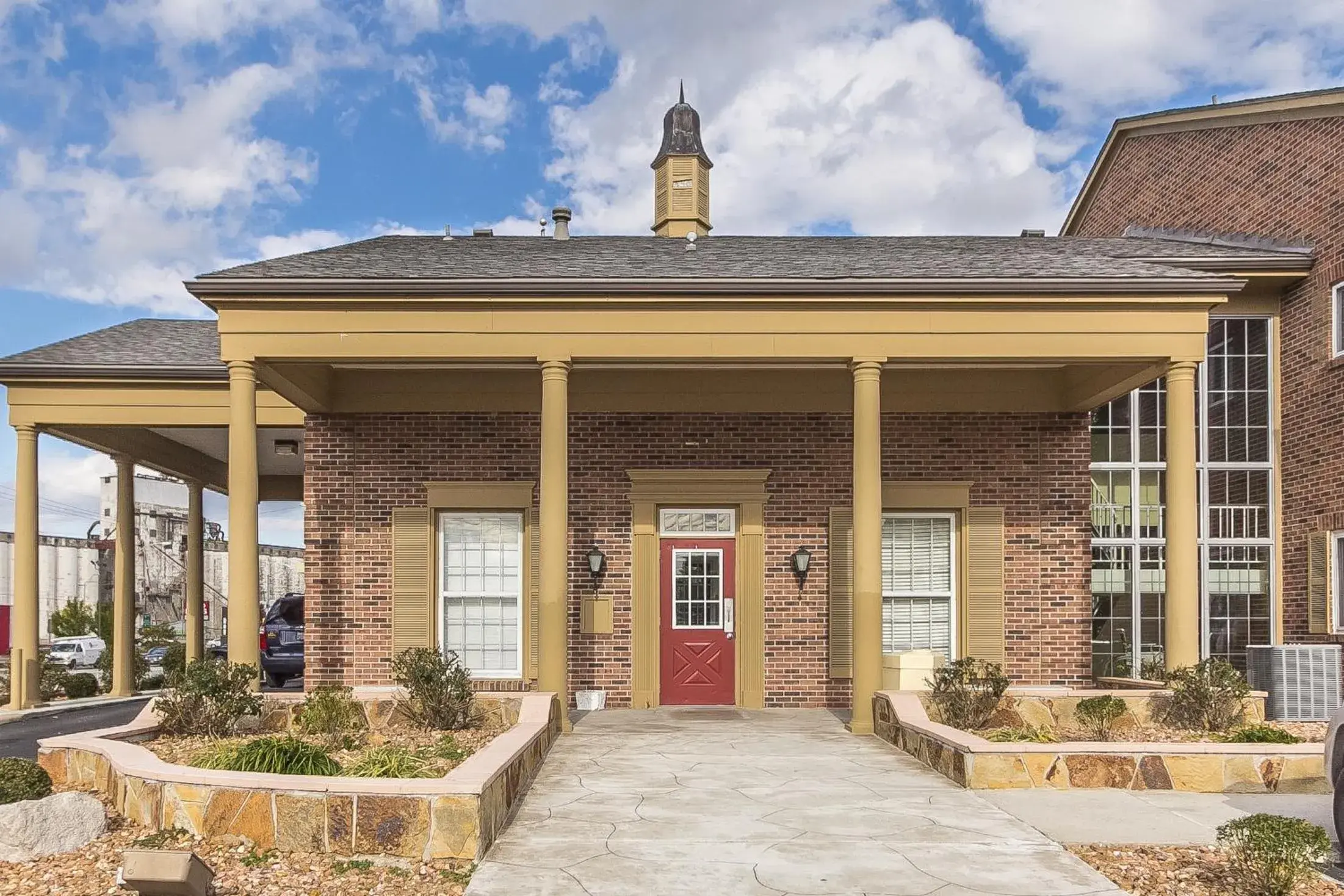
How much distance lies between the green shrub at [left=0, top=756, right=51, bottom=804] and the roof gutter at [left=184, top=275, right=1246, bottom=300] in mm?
5509

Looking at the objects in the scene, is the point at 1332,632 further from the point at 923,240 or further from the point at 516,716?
the point at 516,716

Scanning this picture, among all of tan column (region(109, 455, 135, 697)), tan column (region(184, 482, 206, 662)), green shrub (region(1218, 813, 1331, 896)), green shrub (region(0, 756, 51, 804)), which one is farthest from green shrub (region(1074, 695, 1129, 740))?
tan column (region(184, 482, 206, 662))

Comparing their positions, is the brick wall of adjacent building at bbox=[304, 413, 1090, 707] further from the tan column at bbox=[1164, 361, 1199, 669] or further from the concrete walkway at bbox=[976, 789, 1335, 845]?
the concrete walkway at bbox=[976, 789, 1335, 845]

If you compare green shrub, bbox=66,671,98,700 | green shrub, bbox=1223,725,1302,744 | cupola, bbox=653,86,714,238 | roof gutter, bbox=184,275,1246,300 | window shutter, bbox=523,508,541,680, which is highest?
cupola, bbox=653,86,714,238

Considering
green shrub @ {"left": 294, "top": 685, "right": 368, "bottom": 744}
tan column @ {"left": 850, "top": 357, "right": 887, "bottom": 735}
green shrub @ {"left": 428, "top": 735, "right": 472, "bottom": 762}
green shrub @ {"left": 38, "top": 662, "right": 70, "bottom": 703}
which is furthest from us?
green shrub @ {"left": 38, "top": 662, "right": 70, "bottom": 703}

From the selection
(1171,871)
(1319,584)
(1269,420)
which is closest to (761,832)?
(1171,871)

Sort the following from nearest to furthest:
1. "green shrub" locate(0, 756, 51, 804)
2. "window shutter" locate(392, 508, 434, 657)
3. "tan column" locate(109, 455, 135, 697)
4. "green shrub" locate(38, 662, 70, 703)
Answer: "green shrub" locate(0, 756, 51, 804)
"window shutter" locate(392, 508, 434, 657)
"green shrub" locate(38, 662, 70, 703)
"tan column" locate(109, 455, 135, 697)

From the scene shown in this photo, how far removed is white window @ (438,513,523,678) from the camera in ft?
50.1

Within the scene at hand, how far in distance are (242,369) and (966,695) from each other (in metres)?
7.67

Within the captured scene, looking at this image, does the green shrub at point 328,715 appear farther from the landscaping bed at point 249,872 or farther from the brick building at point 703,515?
the brick building at point 703,515

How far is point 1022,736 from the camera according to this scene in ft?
34.8

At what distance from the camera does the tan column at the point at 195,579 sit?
2117cm

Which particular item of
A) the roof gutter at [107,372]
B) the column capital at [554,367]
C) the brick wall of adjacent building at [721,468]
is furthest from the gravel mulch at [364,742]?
the roof gutter at [107,372]

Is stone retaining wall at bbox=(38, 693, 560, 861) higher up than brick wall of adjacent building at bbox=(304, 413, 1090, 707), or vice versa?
brick wall of adjacent building at bbox=(304, 413, 1090, 707)
